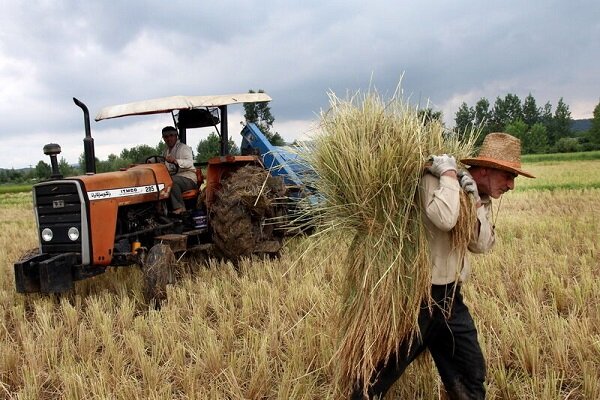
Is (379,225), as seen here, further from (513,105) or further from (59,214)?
(513,105)

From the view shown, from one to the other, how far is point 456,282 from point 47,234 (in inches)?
178

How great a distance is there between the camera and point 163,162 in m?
6.35

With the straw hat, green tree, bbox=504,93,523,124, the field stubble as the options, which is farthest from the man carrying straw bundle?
green tree, bbox=504,93,523,124

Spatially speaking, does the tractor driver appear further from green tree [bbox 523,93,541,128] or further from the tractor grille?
green tree [bbox 523,93,541,128]

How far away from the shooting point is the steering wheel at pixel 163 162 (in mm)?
6359

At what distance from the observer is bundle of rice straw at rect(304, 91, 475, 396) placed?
8.29 ft

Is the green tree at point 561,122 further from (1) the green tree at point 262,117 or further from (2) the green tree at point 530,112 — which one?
(1) the green tree at point 262,117

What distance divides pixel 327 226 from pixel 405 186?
51 cm

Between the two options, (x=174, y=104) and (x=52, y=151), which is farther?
(x=174, y=104)

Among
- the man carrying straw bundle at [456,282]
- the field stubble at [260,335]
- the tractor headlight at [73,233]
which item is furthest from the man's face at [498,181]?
the tractor headlight at [73,233]

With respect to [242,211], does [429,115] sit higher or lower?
higher

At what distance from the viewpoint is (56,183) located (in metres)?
5.32

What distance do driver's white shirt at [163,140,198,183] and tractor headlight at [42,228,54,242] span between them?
5.55 ft

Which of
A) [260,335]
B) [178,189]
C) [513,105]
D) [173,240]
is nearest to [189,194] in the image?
[178,189]
